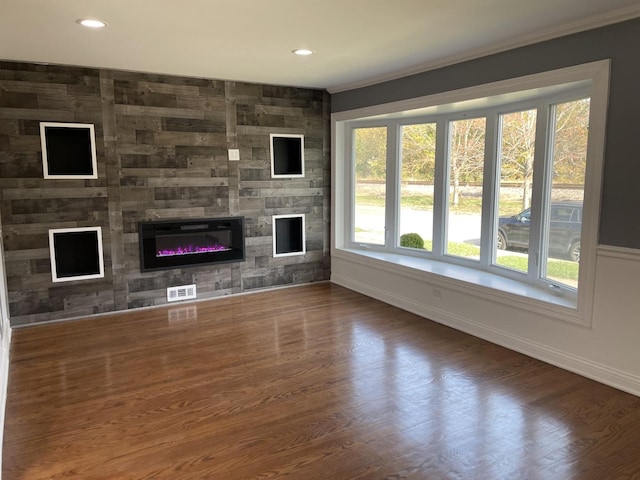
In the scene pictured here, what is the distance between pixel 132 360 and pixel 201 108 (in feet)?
8.85

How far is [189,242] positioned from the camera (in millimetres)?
5074

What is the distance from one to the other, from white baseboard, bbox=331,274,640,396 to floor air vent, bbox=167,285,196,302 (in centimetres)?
198

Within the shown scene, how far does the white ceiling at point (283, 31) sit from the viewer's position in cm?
273

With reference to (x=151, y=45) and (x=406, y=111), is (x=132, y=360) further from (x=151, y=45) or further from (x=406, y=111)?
(x=406, y=111)

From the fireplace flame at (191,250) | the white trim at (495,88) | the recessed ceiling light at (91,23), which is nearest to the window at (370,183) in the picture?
the white trim at (495,88)

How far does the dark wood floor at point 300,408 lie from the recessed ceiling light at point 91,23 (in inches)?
94.1

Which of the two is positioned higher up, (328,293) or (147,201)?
(147,201)

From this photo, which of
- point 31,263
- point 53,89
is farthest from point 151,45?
point 31,263

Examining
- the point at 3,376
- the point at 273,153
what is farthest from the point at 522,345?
the point at 3,376

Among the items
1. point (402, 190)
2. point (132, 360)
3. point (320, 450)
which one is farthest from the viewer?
point (402, 190)

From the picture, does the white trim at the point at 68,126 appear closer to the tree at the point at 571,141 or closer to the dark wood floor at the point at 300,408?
the dark wood floor at the point at 300,408

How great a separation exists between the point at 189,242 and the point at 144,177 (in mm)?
827

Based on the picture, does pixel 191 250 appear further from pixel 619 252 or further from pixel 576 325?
pixel 619 252

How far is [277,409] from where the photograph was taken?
9.30ft
